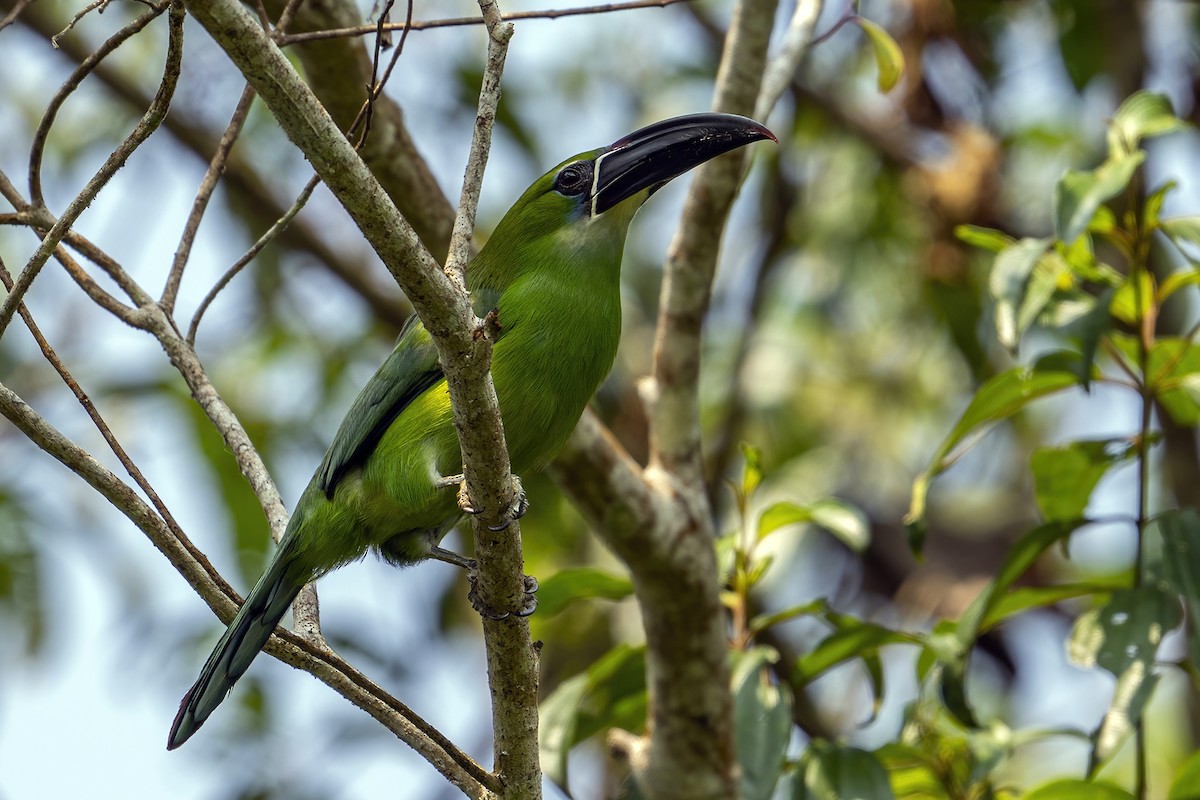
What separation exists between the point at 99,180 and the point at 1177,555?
2.62 meters

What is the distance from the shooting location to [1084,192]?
3236mm

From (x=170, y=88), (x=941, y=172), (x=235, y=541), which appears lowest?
(x=170, y=88)

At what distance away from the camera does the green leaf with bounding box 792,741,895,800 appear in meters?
3.35

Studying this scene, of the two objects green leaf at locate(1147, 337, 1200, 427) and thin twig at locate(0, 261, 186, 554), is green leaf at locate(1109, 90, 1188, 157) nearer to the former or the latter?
green leaf at locate(1147, 337, 1200, 427)

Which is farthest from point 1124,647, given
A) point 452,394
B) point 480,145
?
point 480,145

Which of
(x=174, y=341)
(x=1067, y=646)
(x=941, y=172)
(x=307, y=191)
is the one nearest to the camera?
(x=307, y=191)

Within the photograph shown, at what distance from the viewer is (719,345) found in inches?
276

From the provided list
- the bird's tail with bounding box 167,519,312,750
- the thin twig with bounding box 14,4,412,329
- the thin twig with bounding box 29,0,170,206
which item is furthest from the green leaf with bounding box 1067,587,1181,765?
the thin twig with bounding box 14,4,412,329

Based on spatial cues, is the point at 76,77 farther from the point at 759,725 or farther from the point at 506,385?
the point at 759,725

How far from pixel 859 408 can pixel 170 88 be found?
508 centimetres

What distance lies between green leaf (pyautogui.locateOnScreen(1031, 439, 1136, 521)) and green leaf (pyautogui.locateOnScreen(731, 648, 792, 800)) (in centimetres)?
86

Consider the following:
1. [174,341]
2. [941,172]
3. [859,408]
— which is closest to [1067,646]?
[174,341]

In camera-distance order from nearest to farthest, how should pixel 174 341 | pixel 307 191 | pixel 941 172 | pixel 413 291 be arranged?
pixel 413 291
pixel 307 191
pixel 174 341
pixel 941 172

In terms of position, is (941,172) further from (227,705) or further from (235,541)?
(227,705)
